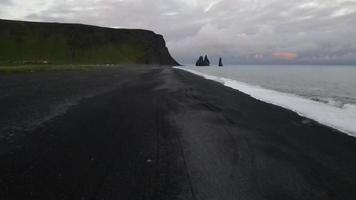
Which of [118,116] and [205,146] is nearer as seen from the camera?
[205,146]

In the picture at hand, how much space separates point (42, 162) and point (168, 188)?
335 cm

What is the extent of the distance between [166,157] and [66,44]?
16634cm

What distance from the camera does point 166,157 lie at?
899 centimetres

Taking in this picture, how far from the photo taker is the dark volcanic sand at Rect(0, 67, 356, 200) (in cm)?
677

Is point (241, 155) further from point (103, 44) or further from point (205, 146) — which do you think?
point (103, 44)

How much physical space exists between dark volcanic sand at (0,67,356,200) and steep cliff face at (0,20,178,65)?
130 meters

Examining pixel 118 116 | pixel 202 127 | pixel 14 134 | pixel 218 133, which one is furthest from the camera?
pixel 118 116

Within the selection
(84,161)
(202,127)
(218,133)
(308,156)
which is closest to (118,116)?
(202,127)

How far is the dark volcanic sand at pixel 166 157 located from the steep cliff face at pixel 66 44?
13000cm

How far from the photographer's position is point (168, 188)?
6836 mm

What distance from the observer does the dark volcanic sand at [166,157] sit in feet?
22.2

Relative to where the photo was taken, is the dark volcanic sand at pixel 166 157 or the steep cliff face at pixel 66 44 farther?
the steep cliff face at pixel 66 44

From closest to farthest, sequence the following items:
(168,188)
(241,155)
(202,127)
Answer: (168,188), (241,155), (202,127)

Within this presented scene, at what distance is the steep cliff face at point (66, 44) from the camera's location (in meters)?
147
